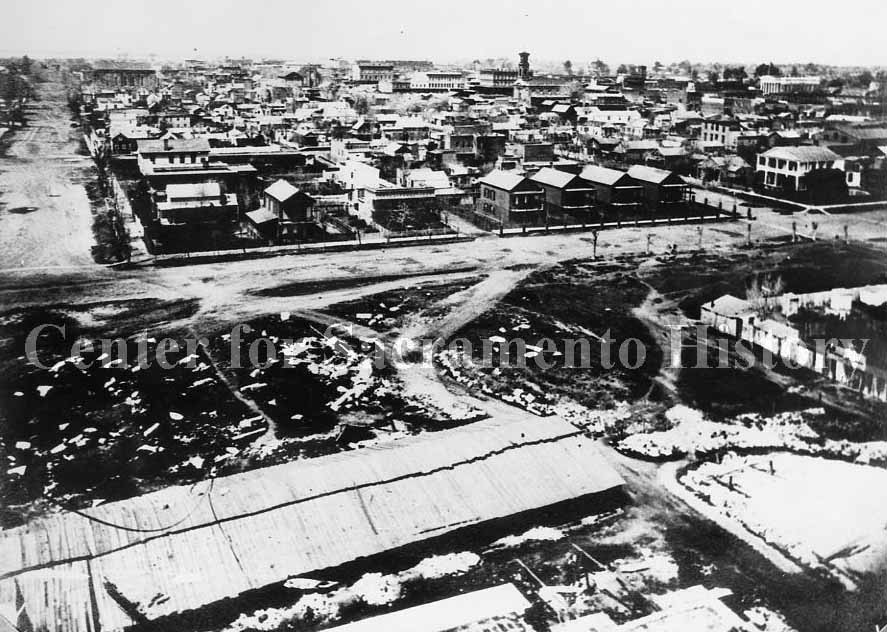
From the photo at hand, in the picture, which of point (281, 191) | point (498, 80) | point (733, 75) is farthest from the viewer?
point (498, 80)

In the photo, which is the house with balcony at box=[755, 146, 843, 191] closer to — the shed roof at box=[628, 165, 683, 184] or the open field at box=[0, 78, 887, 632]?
the shed roof at box=[628, 165, 683, 184]

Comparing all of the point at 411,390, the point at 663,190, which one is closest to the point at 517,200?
the point at 663,190

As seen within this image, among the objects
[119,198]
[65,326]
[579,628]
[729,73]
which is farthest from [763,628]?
[729,73]

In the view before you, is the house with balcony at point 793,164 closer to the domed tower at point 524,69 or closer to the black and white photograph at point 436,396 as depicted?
the black and white photograph at point 436,396

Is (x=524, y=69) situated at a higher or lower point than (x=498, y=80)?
higher

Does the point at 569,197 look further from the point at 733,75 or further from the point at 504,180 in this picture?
the point at 733,75

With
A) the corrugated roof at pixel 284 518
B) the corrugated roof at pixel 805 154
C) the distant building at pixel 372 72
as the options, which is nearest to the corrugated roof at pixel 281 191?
the corrugated roof at pixel 284 518
